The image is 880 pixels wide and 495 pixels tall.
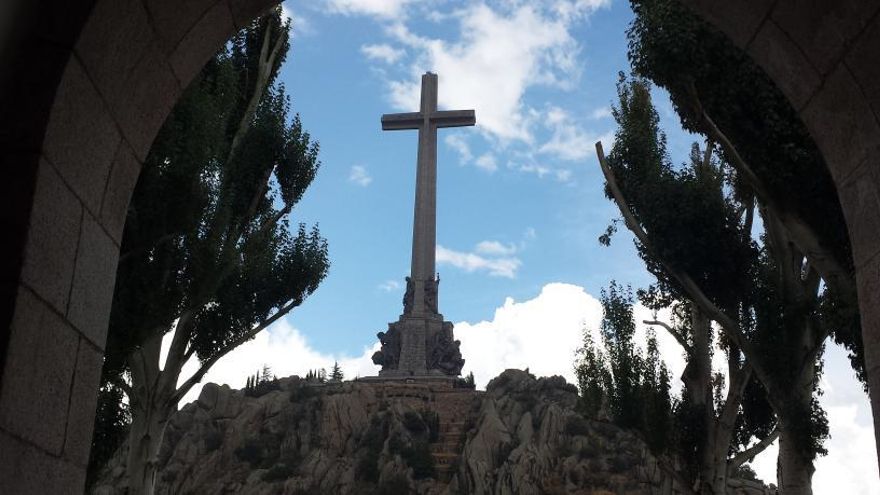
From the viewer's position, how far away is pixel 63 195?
3.67 m

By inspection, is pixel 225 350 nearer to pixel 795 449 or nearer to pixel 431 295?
pixel 795 449

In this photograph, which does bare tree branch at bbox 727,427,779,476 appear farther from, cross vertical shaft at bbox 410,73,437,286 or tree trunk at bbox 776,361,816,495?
cross vertical shaft at bbox 410,73,437,286

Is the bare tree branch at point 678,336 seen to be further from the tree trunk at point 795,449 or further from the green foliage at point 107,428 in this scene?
the green foliage at point 107,428

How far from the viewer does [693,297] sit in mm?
16672

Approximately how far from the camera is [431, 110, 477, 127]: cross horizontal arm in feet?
134

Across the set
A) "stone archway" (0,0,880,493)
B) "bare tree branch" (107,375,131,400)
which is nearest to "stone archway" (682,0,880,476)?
"stone archway" (0,0,880,493)

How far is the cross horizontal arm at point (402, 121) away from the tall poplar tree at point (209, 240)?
2190 cm

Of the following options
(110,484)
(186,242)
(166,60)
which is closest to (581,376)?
(186,242)

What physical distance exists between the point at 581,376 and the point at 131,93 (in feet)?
66.2

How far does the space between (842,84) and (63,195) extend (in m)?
3.48

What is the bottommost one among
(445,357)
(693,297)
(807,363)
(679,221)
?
(807,363)

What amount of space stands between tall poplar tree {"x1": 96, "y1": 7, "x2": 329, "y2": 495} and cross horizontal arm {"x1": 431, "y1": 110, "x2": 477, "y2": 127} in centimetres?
2160

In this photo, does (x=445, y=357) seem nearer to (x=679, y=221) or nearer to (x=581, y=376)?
(x=581, y=376)

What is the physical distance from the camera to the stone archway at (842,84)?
404cm
